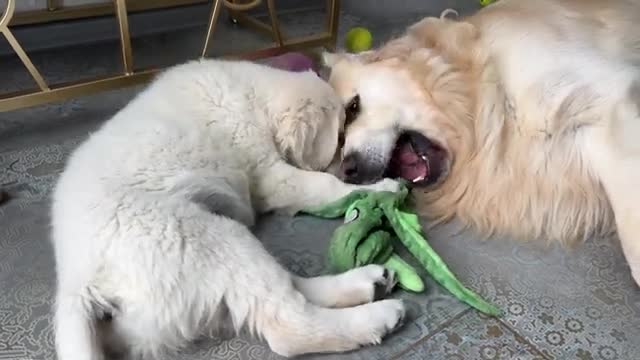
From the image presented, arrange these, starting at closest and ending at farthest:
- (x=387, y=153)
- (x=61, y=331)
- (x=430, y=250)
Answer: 1. (x=61, y=331)
2. (x=430, y=250)
3. (x=387, y=153)

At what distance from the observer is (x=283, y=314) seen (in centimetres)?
117

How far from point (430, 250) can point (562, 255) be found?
0.34 m

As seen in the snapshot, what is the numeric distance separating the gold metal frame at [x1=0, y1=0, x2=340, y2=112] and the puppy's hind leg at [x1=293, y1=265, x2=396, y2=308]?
1.14 metres

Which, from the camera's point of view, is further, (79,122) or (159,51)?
(159,51)

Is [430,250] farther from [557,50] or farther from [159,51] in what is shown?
[159,51]

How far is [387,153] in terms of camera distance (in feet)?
5.94

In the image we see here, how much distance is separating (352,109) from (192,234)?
79cm

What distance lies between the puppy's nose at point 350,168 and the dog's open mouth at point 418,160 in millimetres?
101

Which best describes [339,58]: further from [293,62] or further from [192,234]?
[192,234]

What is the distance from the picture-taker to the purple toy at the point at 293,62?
222 centimetres

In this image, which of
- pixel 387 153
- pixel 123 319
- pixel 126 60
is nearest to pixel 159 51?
pixel 126 60

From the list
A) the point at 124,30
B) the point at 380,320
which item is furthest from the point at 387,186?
the point at 124,30

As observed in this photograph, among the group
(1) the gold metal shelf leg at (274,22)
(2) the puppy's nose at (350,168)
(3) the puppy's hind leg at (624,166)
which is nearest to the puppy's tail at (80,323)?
(2) the puppy's nose at (350,168)

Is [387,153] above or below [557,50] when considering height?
below
